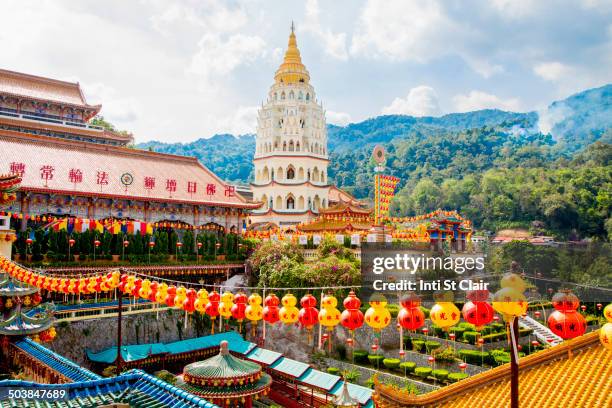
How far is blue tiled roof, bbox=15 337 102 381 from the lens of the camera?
33.5 ft

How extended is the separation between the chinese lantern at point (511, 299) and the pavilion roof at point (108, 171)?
976 inches

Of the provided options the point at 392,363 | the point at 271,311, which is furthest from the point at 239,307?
the point at 392,363

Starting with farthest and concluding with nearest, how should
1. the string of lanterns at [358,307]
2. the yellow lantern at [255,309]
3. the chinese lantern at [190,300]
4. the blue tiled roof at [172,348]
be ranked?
the blue tiled roof at [172,348]
the chinese lantern at [190,300]
the yellow lantern at [255,309]
the string of lanterns at [358,307]

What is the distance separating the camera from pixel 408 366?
66.5ft

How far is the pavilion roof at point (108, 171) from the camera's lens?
26.7 m

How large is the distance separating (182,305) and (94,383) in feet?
15.3

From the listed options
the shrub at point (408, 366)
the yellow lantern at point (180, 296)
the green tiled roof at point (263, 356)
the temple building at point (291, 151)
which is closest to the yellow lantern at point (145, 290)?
the yellow lantern at point (180, 296)

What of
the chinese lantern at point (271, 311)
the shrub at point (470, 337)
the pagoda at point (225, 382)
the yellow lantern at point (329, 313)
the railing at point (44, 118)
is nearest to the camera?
the yellow lantern at point (329, 313)

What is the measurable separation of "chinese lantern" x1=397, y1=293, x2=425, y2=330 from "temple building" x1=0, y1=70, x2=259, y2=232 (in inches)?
834

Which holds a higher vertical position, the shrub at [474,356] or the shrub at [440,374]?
the shrub at [474,356]

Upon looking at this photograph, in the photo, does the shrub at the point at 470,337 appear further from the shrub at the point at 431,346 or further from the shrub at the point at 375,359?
the shrub at the point at 375,359

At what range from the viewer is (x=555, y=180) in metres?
66.9

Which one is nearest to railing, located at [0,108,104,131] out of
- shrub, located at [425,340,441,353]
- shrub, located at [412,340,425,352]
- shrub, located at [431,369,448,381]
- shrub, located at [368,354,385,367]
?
shrub, located at [368,354,385,367]

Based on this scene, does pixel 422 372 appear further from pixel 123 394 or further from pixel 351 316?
pixel 123 394
